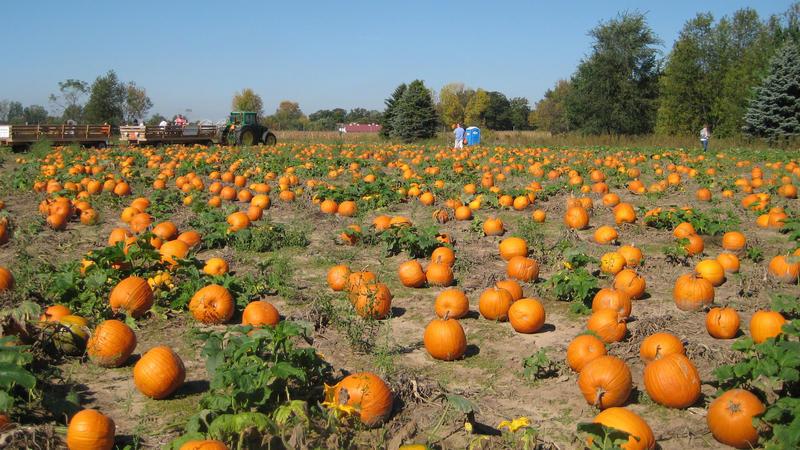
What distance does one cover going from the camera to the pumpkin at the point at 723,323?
5789 mm

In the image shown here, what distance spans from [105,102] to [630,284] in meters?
77.8

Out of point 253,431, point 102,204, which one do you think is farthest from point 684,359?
point 102,204

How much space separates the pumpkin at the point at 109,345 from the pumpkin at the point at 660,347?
13.5ft

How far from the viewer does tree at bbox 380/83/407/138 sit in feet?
204

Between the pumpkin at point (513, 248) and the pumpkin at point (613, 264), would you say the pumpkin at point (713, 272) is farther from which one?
the pumpkin at point (513, 248)

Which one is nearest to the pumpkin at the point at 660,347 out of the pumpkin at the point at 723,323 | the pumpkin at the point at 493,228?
the pumpkin at the point at 723,323

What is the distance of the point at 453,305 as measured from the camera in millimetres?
6535

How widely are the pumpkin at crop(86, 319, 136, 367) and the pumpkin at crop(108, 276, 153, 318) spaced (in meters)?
0.97

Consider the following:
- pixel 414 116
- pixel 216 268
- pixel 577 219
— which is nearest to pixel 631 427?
pixel 216 268

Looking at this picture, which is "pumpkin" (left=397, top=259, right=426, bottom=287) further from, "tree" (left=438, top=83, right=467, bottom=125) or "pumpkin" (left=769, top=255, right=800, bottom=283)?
"tree" (left=438, top=83, right=467, bottom=125)

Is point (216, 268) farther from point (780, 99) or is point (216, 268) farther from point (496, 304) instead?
point (780, 99)

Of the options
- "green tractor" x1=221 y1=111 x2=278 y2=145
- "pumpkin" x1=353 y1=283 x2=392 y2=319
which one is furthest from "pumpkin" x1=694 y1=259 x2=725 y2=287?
"green tractor" x1=221 y1=111 x2=278 y2=145

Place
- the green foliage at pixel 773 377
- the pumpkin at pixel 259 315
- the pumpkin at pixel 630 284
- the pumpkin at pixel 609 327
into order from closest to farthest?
the green foliage at pixel 773 377
the pumpkin at pixel 609 327
the pumpkin at pixel 259 315
the pumpkin at pixel 630 284

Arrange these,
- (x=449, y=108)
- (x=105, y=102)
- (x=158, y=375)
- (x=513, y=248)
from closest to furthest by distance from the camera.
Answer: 1. (x=158, y=375)
2. (x=513, y=248)
3. (x=105, y=102)
4. (x=449, y=108)
